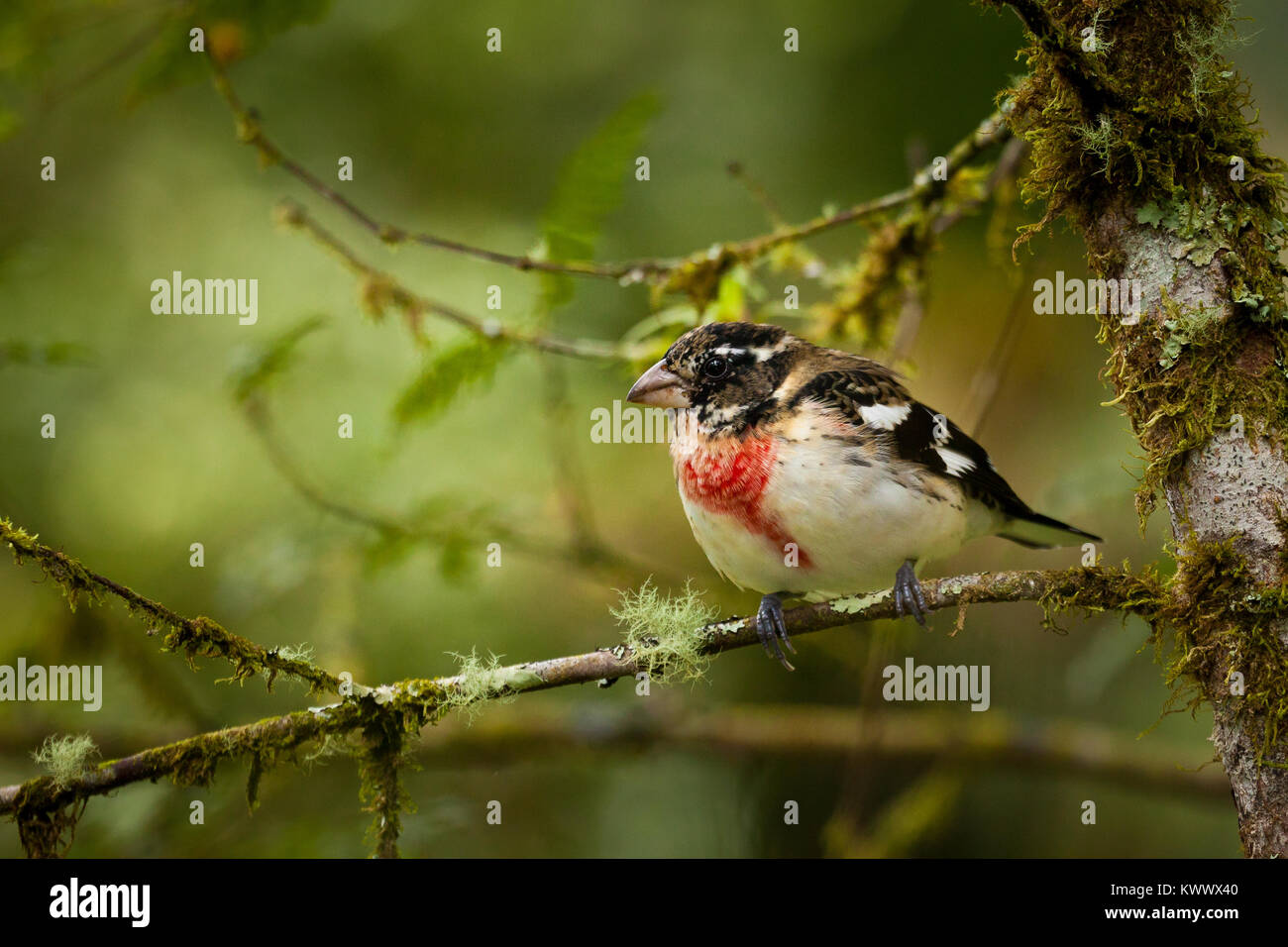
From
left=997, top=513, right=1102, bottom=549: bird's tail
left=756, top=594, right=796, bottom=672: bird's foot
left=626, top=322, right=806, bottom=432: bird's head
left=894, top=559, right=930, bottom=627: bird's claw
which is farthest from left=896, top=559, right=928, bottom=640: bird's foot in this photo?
left=997, top=513, right=1102, bottom=549: bird's tail

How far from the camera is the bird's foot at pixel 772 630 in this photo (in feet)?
12.1

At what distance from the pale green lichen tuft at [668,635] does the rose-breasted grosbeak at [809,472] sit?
42 centimetres

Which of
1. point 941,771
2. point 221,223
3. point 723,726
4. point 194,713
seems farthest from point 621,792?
point 221,223

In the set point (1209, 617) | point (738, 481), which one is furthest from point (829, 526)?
point (1209, 617)

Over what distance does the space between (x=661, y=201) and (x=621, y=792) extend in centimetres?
426

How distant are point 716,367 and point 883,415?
26.7 inches

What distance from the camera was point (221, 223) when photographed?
26.8ft

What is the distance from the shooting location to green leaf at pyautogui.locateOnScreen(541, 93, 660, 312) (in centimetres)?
452

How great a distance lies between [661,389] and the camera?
4.37 meters

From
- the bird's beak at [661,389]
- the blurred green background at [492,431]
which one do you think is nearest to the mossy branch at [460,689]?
the bird's beak at [661,389]

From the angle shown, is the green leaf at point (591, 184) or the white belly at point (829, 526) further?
the green leaf at point (591, 184)

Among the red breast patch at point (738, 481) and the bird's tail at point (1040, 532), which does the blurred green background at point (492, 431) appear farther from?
the red breast patch at point (738, 481)

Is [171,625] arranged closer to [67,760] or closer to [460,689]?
[67,760]
